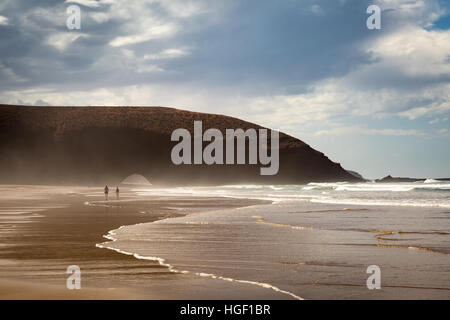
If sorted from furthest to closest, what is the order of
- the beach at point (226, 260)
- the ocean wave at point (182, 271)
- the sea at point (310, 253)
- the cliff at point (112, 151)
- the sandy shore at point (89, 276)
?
1. the cliff at point (112, 151)
2. the sea at point (310, 253)
3. the ocean wave at point (182, 271)
4. the beach at point (226, 260)
5. the sandy shore at point (89, 276)

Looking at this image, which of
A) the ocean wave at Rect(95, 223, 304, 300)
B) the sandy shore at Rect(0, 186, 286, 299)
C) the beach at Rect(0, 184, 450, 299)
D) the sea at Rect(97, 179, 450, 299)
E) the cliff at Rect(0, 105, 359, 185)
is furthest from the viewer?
the cliff at Rect(0, 105, 359, 185)

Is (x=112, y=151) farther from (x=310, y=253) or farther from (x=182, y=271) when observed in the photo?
(x=182, y=271)

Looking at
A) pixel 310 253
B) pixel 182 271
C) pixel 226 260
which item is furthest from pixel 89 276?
pixel 310 253

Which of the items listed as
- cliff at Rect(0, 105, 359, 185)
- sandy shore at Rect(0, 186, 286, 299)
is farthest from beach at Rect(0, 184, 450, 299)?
cliff at Rect(0, 105, 359, 185)

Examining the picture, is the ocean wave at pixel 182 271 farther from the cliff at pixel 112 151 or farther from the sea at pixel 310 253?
the cliff at pixel 112 151

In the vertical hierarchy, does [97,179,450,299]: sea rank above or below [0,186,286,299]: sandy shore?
below

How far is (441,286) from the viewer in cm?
635

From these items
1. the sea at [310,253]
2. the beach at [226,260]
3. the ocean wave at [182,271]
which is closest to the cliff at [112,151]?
the sea at [310,253]

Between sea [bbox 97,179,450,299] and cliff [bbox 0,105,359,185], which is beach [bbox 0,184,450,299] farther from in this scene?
cliff [bbox 0,105,359,185]

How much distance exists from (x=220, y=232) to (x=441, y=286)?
277 inches

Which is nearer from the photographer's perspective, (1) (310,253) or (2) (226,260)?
(2) (226,260)

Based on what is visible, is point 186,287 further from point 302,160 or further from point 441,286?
point 302,160

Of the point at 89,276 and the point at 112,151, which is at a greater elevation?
the point at 112,151
